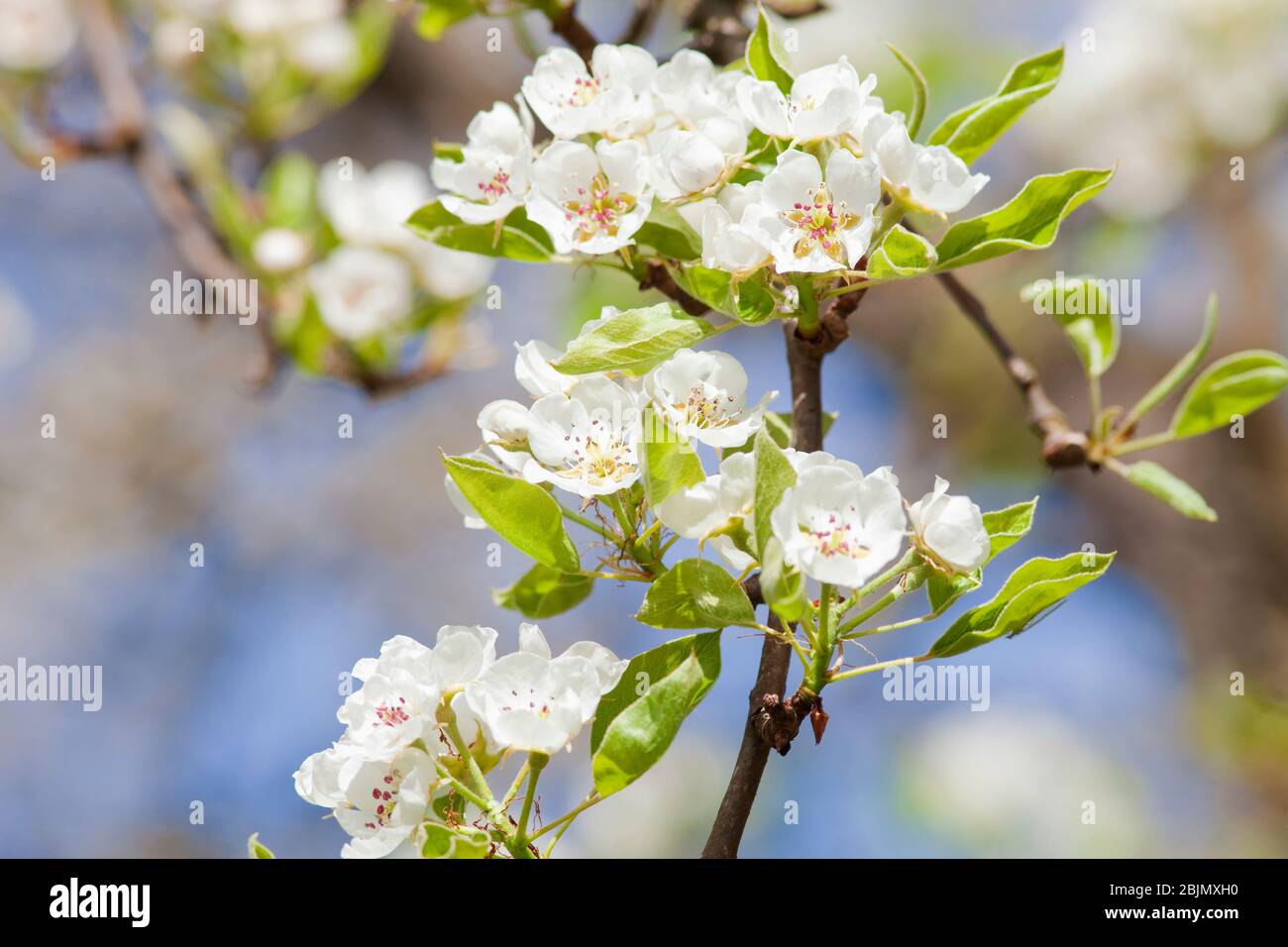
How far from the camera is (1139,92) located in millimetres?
2512

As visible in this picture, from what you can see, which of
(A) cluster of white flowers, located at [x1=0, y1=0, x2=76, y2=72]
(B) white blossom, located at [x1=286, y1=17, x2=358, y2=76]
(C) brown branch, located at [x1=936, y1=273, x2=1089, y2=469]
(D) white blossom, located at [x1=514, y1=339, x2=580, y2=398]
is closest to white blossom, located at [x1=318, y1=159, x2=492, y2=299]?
(B) white blossom, located at [x1=286, y1=17, x2=358, y2=76]

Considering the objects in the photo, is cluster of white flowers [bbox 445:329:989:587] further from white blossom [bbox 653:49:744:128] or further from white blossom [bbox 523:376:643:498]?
white blossom [bbox 653:49:744:128]

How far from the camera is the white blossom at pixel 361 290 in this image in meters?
1.93

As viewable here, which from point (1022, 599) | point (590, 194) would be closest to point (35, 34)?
point (590, 194)

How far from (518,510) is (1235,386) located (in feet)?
2.38

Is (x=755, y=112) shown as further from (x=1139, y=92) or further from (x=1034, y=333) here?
(x=1034, y=333)

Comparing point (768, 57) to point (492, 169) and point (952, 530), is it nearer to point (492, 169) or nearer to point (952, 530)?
point (492, 169)

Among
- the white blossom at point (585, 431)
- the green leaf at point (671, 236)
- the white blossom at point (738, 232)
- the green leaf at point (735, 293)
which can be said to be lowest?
the white blossom at point (585, 431)

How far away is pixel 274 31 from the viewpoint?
2.20 metres

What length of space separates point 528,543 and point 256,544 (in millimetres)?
3724

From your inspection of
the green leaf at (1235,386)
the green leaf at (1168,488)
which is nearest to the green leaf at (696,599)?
the green leaf at (1168,488)

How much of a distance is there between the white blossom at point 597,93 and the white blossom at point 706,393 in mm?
183

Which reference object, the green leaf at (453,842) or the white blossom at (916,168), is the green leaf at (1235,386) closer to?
the white blossom at (916,168)

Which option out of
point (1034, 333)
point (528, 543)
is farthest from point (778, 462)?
point (1034, 333)
